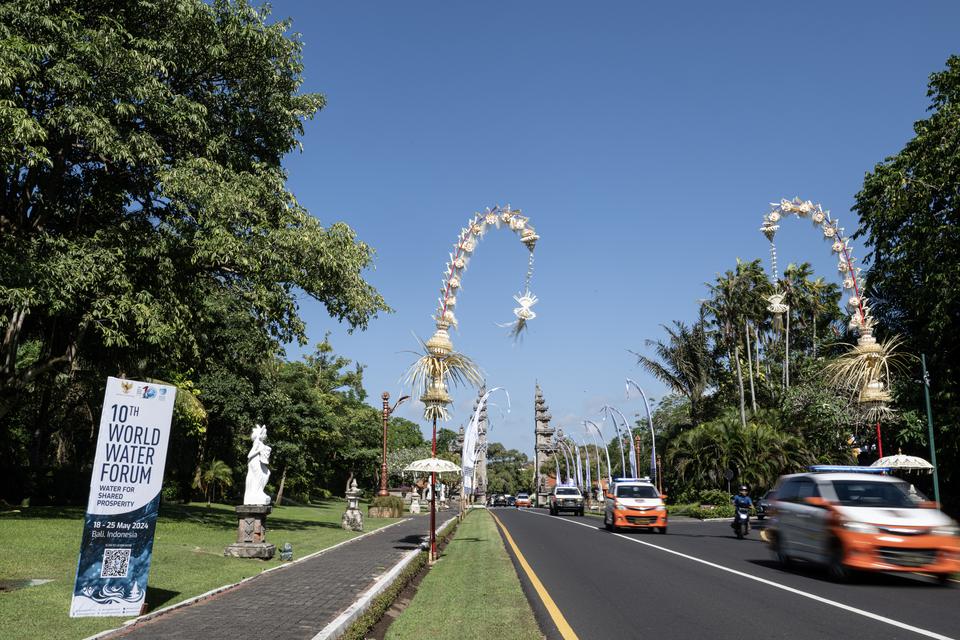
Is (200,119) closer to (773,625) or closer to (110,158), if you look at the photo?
(110,158)

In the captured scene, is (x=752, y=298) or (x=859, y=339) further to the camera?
(x=752, y=298)

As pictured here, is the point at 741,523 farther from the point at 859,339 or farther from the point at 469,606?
the point at 469,606

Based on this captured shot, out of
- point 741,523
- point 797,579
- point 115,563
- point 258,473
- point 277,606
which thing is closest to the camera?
point 115,563

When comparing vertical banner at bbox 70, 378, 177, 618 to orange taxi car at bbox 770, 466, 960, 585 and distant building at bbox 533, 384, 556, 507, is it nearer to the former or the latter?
orange taxi car at bbox 770, 466, 960, 585

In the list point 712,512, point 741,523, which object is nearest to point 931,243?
point 741,523

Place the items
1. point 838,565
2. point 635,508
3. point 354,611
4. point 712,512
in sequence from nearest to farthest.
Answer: point 354,611 → point 838,565 → point 635,508 → point 712,512

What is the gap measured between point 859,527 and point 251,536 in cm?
1166

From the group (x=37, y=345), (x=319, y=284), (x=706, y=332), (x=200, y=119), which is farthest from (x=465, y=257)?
(x=706, y=332)

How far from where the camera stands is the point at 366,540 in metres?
21.5

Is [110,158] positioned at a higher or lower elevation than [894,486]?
higher

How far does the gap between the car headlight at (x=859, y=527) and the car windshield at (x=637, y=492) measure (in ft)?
49.1

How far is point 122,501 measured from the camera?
8.95 metres

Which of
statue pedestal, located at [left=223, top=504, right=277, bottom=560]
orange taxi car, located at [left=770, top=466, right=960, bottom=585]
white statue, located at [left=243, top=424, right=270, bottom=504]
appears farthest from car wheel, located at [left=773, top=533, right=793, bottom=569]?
white statue, located at [left=243, top=424, right=270, bottom=504]

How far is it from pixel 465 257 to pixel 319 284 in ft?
18.5
